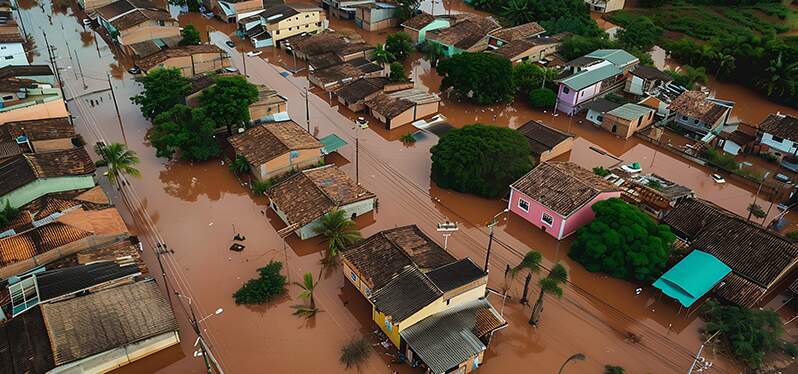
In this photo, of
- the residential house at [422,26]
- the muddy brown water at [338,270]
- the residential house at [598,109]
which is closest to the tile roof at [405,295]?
the muddy brown water at [338,270]

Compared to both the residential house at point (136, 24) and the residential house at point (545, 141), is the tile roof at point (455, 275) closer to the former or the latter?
the residential house at point (545, 141)

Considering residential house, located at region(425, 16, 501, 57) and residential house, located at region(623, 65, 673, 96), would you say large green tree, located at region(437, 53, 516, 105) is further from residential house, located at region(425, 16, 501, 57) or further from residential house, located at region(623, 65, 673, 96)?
residential house, located at region(623, 65, 673, 96)

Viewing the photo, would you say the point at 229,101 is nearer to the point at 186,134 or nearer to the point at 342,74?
the point at 186,134

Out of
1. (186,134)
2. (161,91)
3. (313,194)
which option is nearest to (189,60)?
(161,91)

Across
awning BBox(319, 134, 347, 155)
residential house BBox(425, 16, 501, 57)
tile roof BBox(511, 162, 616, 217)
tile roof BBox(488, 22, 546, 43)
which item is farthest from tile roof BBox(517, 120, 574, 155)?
tile roof BBox(488, 22, 546, 43)

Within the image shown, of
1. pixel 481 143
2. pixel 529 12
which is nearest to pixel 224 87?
pixel 481 143
